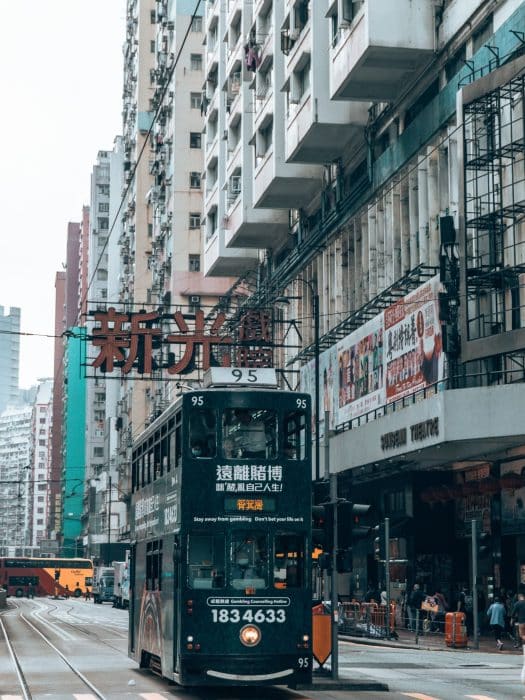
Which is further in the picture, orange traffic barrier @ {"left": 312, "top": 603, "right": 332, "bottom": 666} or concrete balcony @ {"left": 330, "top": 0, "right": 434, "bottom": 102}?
concrete balcony @ {"left": 330, "top": 0, "right": 434, "bottom": 102}

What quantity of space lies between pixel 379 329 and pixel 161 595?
75.2 ft

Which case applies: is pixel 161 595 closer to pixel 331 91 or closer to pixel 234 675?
pixel 234 675

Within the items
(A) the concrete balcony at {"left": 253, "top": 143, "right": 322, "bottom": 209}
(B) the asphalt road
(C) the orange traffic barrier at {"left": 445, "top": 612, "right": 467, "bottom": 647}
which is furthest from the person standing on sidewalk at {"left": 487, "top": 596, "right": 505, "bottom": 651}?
(A) the concrete balcony at {"left": 253, "top": 143, "right": 322, "bottom": 209}

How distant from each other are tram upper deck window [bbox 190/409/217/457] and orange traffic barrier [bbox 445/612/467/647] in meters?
17.1

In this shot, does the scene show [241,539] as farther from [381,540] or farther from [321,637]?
[381,540]

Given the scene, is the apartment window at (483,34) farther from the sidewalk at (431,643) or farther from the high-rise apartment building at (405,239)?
the sidewalk at (431,643)

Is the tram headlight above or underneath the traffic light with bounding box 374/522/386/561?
underneath

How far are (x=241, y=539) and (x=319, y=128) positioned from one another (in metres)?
27.9

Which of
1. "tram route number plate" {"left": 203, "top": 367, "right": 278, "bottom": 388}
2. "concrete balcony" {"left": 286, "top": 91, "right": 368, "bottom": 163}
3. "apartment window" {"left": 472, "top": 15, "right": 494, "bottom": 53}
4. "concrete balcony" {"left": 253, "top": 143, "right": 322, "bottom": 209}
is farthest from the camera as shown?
"concrete balcony" {"left": 253, "top": 143, "right": 322, "bottom": 209}

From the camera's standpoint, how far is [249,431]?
18156 mm

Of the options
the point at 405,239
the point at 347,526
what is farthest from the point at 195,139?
the point at 347,526

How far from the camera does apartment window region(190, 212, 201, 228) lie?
84312 mm

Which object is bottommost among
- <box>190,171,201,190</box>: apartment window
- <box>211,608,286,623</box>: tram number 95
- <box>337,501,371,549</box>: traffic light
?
<box>211,608,286,623</box>: tram number 95

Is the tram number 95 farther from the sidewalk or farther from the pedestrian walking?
the pedestrian walking
